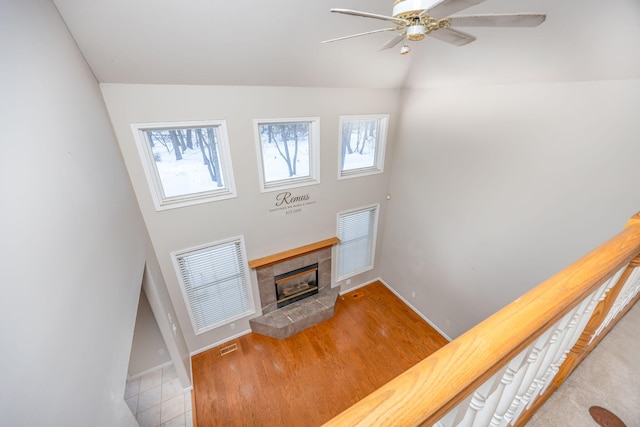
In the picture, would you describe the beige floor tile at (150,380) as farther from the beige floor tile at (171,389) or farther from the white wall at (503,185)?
the white wall at (503,185)

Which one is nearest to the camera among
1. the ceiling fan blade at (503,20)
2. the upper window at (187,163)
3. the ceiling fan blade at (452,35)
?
the ceiling fan blade at (503,20)

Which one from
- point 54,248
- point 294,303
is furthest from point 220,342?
point 54,248

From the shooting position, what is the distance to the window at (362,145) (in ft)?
16.6

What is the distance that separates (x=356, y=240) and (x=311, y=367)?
282 cm

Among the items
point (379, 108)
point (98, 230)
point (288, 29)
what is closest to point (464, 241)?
point (379, 108)

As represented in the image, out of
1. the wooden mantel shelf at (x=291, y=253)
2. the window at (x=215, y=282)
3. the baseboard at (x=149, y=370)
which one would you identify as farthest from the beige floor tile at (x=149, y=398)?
the wooden mantel shelf at (x=291, y=253)

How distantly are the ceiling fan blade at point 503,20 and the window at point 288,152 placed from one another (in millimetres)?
3074

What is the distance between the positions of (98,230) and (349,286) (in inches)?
215

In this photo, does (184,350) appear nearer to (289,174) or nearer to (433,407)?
(289,174)

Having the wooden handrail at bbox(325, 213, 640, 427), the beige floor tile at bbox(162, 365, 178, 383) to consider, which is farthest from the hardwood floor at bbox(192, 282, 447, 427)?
the wooden handrail at bbox(325, 213, 640, 427)

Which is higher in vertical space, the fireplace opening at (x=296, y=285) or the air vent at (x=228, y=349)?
the fireplace opening at (x=296, y=285)

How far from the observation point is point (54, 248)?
143 cm

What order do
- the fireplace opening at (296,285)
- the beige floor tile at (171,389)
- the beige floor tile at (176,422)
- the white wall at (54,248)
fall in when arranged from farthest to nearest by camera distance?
the fireplace opening at (296,285), the beige floor tile at (171,389), the beige floor tile at (176,422), the white wall at (54,248)

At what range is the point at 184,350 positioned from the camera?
455 centimetres
